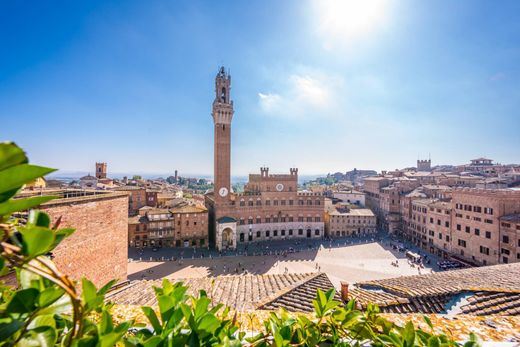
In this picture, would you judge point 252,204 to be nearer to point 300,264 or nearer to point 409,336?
point 300,264

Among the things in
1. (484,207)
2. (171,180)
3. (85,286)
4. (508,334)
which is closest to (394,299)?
(508,334)

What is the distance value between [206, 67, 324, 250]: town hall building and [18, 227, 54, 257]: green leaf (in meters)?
37.9

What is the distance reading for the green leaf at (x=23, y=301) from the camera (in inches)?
38.7

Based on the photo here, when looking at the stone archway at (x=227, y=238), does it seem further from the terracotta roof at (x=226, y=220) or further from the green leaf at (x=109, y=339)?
the green leaf at (x=109, y=339)

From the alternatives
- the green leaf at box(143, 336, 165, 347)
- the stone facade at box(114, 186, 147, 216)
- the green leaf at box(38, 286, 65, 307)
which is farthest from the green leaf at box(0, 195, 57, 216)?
the stone facade at box(114, 186, 147, 216)

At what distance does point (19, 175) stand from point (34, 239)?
19 centimetres

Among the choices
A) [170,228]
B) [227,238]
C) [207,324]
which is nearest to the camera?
[207,324]

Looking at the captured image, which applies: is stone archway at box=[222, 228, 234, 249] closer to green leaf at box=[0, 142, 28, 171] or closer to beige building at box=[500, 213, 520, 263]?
beige building at box=[500, 213, 520, 263]

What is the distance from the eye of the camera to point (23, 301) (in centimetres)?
99

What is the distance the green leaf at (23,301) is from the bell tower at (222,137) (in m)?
39.3

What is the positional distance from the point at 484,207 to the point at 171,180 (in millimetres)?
141083

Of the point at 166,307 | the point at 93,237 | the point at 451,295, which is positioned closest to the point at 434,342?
the point at 166,307

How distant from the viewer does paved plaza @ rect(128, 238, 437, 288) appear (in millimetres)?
27862

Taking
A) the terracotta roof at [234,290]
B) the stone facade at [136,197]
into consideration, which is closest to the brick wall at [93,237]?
the terracotta roof at [234,290]
